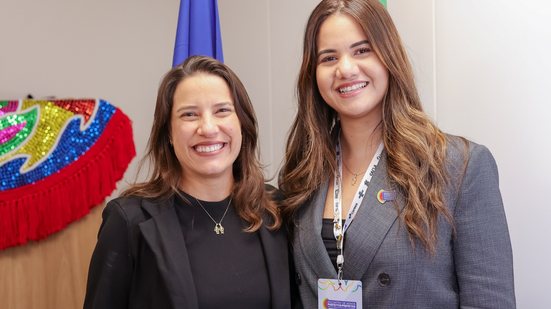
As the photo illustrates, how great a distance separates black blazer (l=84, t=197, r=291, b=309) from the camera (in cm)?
144

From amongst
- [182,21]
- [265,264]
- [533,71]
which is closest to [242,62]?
[182,21]

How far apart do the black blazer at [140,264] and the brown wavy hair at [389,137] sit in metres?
0.40

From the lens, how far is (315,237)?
61.0 inches

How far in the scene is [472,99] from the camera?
7.54ft

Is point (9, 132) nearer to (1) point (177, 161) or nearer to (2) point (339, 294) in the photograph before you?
(1) point (177, 161)

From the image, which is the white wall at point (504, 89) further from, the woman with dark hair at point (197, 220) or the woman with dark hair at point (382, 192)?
the woman with dark hair at point (197, 220)

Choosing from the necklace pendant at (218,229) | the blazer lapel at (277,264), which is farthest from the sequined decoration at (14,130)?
the blazer lapel at (277,264)

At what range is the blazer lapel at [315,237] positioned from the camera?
1.51m

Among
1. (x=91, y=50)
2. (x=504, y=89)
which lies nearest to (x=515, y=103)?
(x=504, y=89)

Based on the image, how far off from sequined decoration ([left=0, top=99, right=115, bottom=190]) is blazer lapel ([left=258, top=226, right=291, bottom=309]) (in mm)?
910

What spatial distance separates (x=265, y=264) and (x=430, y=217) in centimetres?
49

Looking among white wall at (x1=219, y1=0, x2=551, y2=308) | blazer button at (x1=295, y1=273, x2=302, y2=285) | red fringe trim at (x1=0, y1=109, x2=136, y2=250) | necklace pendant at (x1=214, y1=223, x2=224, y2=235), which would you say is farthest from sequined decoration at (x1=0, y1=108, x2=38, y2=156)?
white wall at (x1=219, y1=0, x2=551, y2=308)

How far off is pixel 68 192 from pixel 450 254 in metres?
1.44

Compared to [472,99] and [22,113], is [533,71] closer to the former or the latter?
[472,99]
